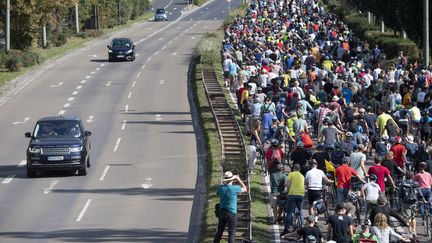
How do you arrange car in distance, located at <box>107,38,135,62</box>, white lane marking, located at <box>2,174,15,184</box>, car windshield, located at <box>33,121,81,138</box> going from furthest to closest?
car in distance, located at <box>107,38,135,62</box> → car windshield, located at <box>33,121,81,138</box> → white lane marking, located at <box>2,174,15,184</box>

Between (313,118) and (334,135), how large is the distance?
5.47 meters

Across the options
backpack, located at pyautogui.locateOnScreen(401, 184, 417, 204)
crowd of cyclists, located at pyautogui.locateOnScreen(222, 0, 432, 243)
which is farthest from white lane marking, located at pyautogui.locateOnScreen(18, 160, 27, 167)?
backpack, located at pyautogui.locateOnScreen(401, 184, 417, 204)

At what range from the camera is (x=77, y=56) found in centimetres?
7694

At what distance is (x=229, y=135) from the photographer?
3781 centimetres

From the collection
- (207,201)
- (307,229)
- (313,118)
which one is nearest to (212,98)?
(313,118)

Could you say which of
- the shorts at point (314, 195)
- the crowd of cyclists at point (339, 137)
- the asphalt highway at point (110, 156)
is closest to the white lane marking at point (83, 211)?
the asphalt highway at point (110, 156)

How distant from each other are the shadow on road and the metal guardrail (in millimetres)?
1467

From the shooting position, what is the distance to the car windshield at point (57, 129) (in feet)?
114

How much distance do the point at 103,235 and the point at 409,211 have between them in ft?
20.5

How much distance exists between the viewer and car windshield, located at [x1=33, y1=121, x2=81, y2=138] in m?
34.6

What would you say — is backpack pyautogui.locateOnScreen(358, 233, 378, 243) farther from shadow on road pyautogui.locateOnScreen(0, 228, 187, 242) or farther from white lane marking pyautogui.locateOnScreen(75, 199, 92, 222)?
white lane marking pyautogui.locateOnScreen(75, 199, 92, 222)

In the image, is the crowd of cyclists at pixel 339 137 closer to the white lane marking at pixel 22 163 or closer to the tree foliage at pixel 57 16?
the white lane marking at pixel 22 163

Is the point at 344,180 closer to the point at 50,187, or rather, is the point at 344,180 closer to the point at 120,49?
the point at 50,187

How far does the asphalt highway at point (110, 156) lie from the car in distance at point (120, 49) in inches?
31.0
